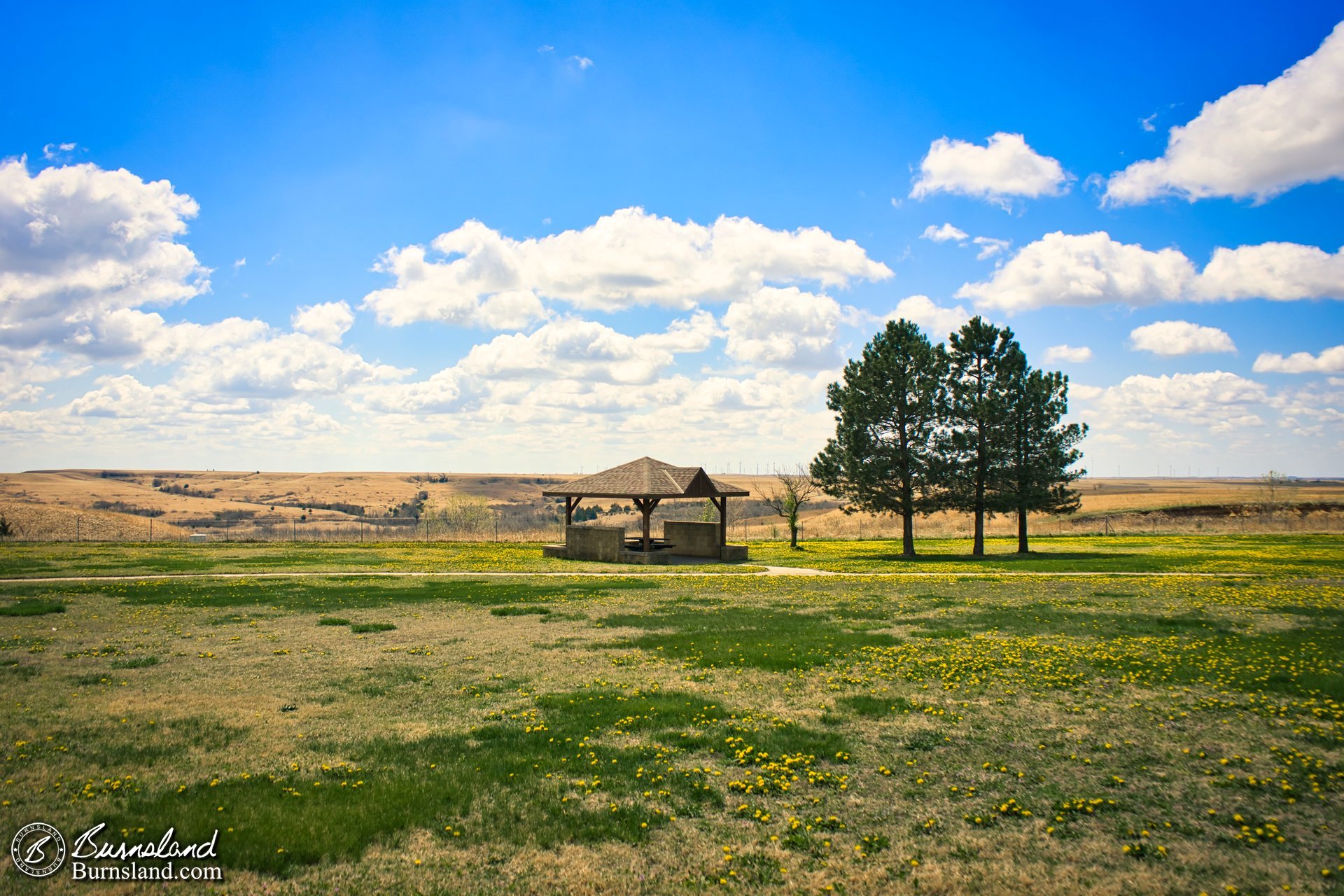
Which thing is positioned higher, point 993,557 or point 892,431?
point 892,431

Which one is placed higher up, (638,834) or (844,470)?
(844,470)

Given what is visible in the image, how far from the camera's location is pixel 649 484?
33.1 metres

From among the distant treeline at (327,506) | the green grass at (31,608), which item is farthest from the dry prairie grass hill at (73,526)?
the distant treeline at (327,506)

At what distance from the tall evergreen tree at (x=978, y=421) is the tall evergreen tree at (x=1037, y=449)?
54 centimetres

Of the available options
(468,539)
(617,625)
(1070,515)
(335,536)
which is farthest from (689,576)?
(1070,515)

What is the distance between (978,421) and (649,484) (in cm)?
1670

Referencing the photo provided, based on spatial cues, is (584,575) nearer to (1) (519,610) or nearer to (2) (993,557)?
(1) (519,610)

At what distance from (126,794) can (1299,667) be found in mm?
15345

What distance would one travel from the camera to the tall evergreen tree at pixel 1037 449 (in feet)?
119

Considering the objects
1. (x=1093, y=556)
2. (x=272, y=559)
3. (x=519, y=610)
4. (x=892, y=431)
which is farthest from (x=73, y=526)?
(x=1093, y=556)

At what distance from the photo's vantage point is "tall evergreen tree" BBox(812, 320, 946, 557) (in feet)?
116

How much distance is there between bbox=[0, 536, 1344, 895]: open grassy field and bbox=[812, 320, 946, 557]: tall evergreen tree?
62.6ft

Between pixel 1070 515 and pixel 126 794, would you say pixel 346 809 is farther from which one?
pixel 1070 515

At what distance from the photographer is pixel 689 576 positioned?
25969 millimetres
